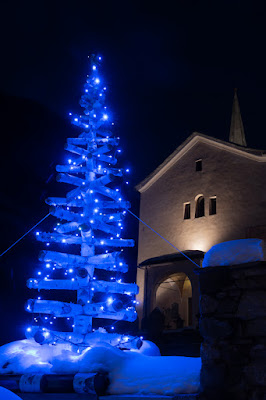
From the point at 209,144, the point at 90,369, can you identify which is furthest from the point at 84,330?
the point at 209,144

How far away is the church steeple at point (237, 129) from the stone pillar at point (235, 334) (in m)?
20.5

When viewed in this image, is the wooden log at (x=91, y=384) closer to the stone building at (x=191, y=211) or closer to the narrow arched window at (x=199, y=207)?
the stone building at (x=191, y=211)

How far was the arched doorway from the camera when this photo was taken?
20.4m

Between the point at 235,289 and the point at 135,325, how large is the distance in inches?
548

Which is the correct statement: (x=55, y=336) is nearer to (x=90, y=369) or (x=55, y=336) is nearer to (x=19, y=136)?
(x=90, y=369)

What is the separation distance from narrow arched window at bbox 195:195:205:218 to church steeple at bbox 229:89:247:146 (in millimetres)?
6569

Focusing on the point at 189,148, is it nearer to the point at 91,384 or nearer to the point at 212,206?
the point at 212,206

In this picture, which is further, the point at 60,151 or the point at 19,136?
the point at 60,151

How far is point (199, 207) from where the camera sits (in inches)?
769

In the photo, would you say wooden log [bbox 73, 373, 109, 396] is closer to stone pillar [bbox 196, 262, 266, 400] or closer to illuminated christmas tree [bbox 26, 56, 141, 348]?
stone pillar [bbox 196, 262, 266, 400]

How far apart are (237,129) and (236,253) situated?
20.9 metres

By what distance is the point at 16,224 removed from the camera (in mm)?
25984

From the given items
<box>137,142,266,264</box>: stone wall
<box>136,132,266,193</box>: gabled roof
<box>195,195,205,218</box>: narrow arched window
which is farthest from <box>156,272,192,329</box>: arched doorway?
<box>136,132,266,193</box>: gabled roof

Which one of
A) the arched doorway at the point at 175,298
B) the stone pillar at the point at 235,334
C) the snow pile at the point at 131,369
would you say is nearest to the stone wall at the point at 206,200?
the arched doorway at the point at 175,298
